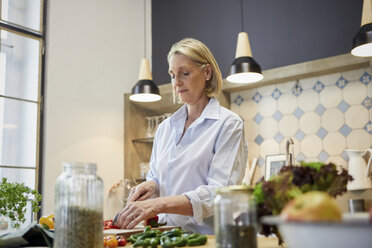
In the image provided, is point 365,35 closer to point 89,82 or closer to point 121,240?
point 121,240

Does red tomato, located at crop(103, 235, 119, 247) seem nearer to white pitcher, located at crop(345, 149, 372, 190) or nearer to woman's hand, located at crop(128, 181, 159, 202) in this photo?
woman's hand, located at crop(128, 181, 159, 202)

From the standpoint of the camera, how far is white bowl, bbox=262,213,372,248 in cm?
56

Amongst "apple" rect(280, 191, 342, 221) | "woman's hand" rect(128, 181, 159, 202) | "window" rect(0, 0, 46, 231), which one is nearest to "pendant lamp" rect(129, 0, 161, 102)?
"window" rect(0, 0, 46, 231)

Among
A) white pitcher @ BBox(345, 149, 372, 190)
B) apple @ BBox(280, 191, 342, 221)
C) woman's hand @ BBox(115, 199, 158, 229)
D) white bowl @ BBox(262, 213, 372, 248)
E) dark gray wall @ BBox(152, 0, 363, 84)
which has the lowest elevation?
woman's hand @ BBox(115, 199, 158, 229)

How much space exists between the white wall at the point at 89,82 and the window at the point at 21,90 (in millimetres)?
82

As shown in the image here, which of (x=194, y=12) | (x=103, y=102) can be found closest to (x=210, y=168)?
(x=103, y=102)

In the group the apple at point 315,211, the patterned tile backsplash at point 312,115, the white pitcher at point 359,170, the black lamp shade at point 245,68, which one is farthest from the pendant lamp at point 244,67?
the apple at point 315,211

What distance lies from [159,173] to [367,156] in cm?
175

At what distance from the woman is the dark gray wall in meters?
1.72

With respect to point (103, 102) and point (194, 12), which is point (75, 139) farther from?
point (194, 12)

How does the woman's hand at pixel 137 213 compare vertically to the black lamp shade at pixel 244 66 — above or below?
below

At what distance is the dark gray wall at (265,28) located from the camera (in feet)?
10.7

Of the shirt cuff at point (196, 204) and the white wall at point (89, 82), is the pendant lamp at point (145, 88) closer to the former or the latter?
the white wall at point (89, 82)

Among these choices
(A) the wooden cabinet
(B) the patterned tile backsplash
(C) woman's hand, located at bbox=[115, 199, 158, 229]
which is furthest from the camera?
(A) the wooden cabinet
